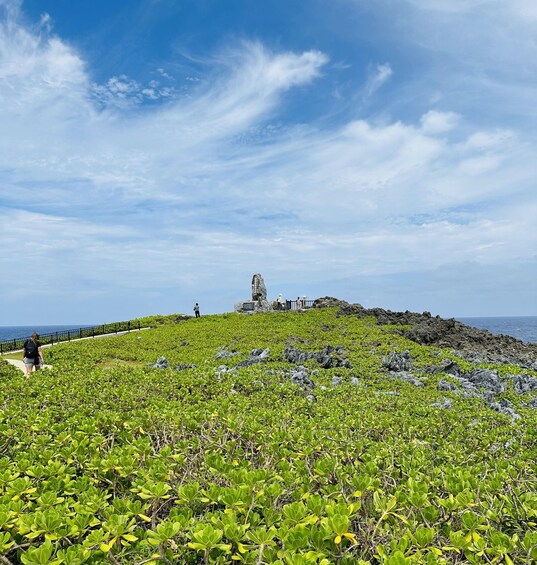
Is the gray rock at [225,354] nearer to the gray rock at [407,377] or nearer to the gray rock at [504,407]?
the gray rock at [407,377]

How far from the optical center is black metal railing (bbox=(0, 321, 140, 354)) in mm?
26469

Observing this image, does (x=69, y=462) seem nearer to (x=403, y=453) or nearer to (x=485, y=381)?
(x=403, y=453)

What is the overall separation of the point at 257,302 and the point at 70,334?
46.9ft

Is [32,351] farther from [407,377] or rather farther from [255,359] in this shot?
[407,377]

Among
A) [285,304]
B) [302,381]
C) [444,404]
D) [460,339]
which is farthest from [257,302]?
[444,404]

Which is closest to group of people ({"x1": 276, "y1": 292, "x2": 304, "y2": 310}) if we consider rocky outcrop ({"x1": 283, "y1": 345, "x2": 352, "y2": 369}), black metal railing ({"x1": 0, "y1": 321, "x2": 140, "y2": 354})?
black metal railing ({"x1": 0, "y1": 321, "x2": 140, "y2": 354})

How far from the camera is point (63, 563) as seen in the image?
2434 millimetres

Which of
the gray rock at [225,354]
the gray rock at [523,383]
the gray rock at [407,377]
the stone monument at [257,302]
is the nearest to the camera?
the gray rock at [523,383]

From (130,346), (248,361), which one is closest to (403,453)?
(248,361)

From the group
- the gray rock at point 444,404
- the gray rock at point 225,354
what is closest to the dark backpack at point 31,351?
the gray rock at point 225,354

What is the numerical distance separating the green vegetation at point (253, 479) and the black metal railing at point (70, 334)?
Result: 812 inches

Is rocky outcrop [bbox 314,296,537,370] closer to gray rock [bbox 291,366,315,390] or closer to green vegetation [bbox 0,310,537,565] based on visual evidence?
gray rock [bbox 291,366,315,390]

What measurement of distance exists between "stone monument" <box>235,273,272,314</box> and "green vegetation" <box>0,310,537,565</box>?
28.1 m

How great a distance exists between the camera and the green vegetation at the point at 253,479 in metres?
2.57
